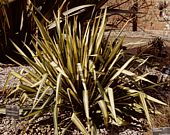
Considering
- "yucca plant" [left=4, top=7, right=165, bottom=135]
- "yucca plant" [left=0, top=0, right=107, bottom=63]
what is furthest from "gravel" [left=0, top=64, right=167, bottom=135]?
"yucca plant" [left=0, top=0, right=107, bottom=63]

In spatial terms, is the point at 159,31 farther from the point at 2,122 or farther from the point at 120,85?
the point at 2,122

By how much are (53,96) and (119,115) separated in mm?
567

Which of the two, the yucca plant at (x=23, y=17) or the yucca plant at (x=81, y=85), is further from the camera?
the yucca plant at (x=23, y=17)

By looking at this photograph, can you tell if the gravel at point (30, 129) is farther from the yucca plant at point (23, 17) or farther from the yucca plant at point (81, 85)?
the yucca plant at point (23, 17)

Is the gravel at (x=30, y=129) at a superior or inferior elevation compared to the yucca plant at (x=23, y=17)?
inferior

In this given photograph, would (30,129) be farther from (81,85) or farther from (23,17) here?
(23,17)

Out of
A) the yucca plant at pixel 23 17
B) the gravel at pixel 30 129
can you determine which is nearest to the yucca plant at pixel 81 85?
the gravel at pixel 30 129

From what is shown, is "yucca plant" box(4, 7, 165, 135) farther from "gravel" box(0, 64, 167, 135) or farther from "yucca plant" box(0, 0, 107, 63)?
"yucca plant" box(0, 0, 107, 63)

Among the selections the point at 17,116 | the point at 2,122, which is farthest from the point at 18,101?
the point at 17,116

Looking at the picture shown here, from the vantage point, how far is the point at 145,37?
207 inches

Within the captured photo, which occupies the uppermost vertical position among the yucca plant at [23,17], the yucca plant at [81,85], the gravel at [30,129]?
the yucca plant at [23,17]

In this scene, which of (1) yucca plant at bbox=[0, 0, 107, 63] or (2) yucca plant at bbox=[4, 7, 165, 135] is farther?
(1) yucca plant at bbox=[0, 0, 107, 63]

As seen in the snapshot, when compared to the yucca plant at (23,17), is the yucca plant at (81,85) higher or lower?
lower

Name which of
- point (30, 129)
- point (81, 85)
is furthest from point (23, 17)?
point (30, 129)
